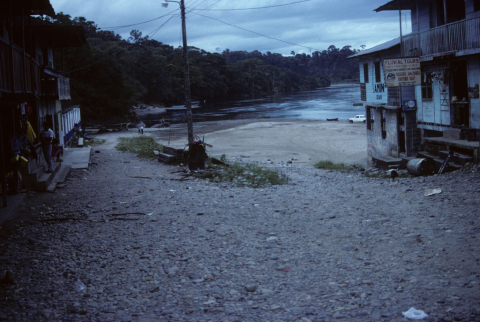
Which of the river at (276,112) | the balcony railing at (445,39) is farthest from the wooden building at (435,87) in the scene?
the river at (276,112)

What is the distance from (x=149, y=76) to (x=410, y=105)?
8562 cm

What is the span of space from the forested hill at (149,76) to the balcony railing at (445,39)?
28.1 meters

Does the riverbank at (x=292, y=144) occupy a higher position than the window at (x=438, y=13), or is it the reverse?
the window at (x=438, y=13)

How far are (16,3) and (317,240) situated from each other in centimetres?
1161

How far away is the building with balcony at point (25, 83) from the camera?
11513mm

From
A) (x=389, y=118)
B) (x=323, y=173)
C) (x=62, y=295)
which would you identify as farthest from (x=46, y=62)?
(x=62, y=295)

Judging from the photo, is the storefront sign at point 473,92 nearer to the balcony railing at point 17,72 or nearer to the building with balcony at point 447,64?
the building with balcony at point 447,64

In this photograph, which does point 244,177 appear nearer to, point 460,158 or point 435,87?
point 460,158

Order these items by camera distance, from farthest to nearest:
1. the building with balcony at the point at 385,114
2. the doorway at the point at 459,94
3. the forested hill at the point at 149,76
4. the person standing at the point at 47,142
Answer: the forested hill at the point at 149,76 < the building with balcony at the point at 385,114 < the doorway at the point at 459,94 < the person standing at the point at 47,142

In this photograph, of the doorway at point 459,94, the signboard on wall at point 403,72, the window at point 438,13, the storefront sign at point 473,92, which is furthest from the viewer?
the window at point 438,13

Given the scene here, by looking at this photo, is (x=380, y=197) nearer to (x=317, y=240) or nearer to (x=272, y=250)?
(x=317, y=240)

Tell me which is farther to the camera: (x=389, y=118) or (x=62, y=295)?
(x=389, y=118)

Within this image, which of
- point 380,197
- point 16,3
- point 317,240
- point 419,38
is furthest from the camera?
point 419,38

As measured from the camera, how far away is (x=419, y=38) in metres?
19.4
